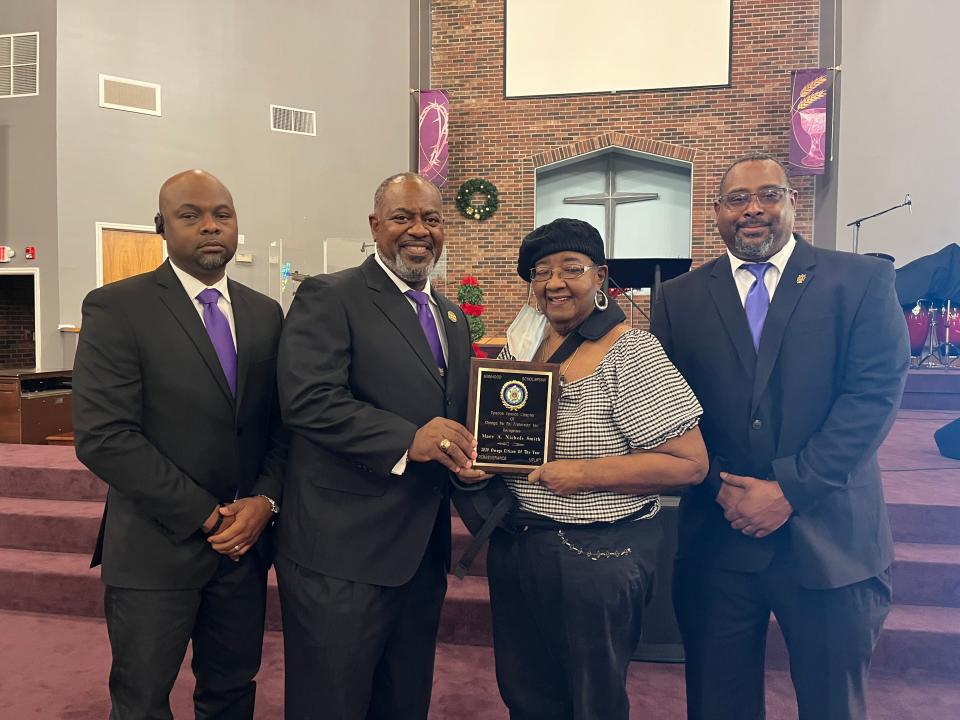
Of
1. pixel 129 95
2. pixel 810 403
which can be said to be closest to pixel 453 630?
pixel 810 403

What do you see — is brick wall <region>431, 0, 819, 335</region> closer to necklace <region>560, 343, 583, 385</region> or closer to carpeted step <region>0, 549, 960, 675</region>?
carpeted step <region>0, 549, 960, 675</region>

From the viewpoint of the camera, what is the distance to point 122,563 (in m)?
1.73

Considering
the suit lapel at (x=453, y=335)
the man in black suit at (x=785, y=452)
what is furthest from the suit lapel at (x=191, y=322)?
the man in black suit at (x=785, y=452)

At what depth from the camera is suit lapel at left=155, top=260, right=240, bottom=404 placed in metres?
1.77

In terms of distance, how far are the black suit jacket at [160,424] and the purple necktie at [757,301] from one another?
1.22m

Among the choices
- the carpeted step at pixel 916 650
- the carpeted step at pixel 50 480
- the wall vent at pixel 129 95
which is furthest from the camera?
the wall vent at pixel 129 95

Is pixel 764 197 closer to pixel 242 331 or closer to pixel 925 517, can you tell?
pixel 242 331

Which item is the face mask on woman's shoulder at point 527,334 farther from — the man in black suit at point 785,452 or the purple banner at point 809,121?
the purple banner at point 809,121

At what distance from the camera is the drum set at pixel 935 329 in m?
7.50

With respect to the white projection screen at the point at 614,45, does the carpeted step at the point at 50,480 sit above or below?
below

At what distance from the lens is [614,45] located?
1042 cm

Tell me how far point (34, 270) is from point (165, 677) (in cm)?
846

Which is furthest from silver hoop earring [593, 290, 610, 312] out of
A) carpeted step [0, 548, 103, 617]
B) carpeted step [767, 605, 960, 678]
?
carpeted step [0, 548, 103, 617]

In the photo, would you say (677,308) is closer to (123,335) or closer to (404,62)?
(123,335)
